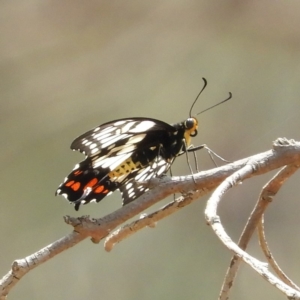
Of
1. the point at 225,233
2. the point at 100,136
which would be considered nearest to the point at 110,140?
the point at 100,136

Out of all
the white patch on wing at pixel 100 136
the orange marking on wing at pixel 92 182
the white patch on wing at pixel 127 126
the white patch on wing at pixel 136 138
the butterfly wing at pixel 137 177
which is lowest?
the butterfly wing at pixel 137 177

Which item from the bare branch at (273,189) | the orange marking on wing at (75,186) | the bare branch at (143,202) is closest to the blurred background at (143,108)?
the orange marking on wing at (75,186)

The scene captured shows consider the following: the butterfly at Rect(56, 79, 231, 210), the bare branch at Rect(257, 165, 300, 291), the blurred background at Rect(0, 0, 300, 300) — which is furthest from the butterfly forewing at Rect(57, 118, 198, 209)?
the blurred background at Rect(0, 0, 300, 300)

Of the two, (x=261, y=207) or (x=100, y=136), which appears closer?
(x=261, y=207)

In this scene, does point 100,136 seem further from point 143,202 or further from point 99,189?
point 143,202

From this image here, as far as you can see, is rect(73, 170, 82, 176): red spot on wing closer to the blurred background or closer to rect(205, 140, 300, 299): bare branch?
rect(205, 140, 300, 299): bare branch

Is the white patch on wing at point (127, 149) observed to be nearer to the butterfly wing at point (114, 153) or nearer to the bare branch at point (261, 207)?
the butterfly wing at point (114, 153)

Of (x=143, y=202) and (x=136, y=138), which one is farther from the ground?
(x=136, y=138)

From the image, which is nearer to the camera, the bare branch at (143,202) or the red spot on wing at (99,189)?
the bare branch at (143,202)
